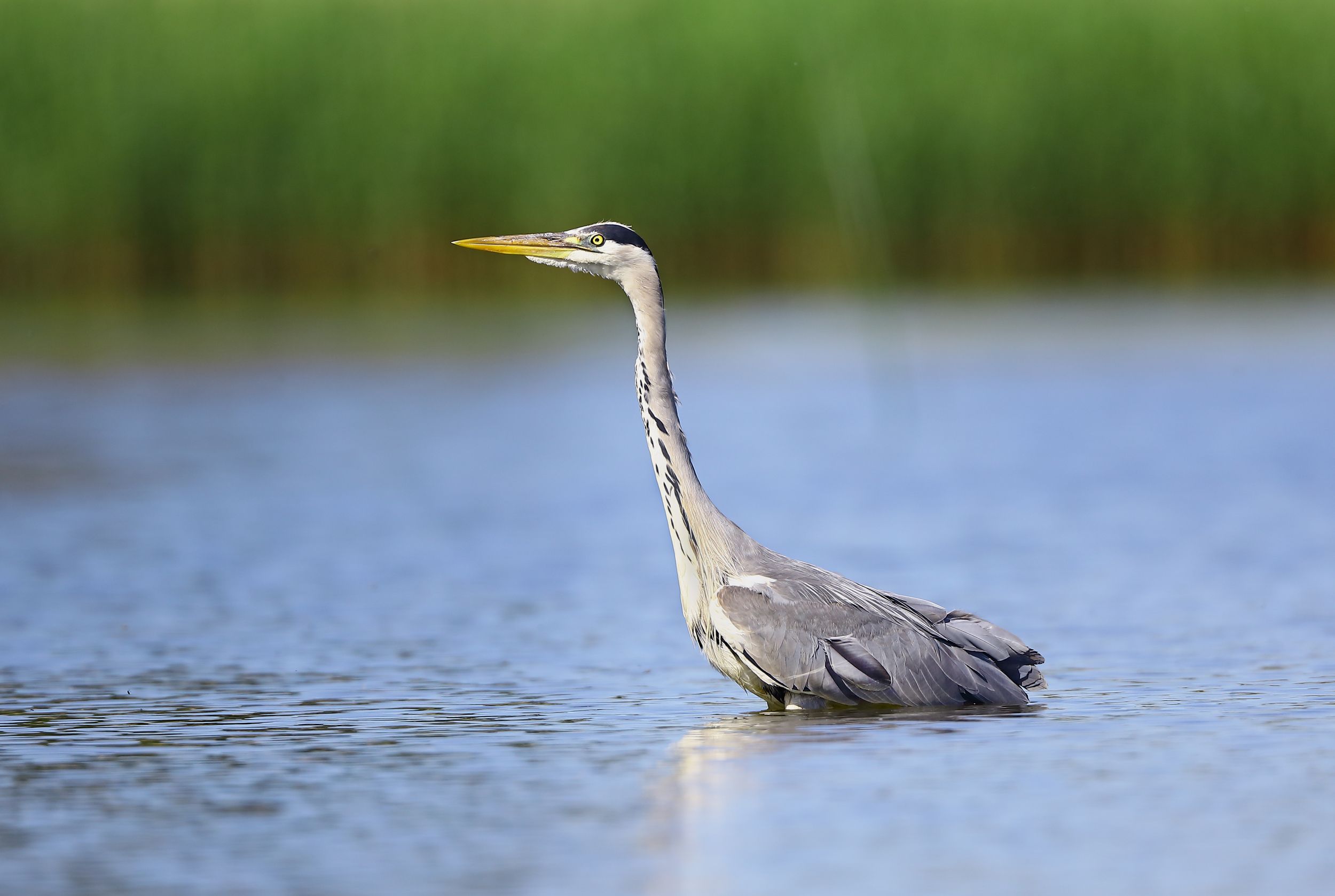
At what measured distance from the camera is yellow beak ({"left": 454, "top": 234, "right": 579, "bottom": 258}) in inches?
336

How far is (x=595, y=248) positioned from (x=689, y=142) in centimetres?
1963

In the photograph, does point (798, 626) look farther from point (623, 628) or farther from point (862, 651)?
point (623, 628)

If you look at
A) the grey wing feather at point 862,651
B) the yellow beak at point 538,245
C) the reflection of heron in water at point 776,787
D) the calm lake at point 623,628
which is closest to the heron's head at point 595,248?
the yellow beak at point 538,245

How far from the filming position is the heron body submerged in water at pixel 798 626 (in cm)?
780

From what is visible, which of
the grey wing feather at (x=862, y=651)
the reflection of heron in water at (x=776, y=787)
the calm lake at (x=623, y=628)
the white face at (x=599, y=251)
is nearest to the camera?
the reflection of heron in water at (x=776, y=787)

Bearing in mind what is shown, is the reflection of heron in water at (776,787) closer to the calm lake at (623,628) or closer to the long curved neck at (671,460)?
the calm lake at (623,628)

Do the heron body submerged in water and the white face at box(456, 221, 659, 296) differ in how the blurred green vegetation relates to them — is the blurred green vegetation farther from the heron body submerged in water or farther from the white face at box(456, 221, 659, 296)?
the heron body submerged in water

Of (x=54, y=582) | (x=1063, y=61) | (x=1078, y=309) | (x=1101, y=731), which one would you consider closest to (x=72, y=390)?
(x=54, y=582)

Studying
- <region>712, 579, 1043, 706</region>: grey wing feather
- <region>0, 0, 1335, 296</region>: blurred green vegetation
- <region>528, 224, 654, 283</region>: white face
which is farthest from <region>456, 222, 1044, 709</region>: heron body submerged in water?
<region>0, 0, 1335, 296</region>: blurred green vegetation

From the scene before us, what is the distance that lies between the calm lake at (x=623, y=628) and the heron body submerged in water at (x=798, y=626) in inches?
6.2

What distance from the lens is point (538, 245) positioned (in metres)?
8.55

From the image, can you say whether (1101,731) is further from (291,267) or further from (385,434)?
(291,267)

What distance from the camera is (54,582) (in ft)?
38.3

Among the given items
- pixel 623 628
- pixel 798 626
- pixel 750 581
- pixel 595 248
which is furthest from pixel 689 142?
pixel 798 626
